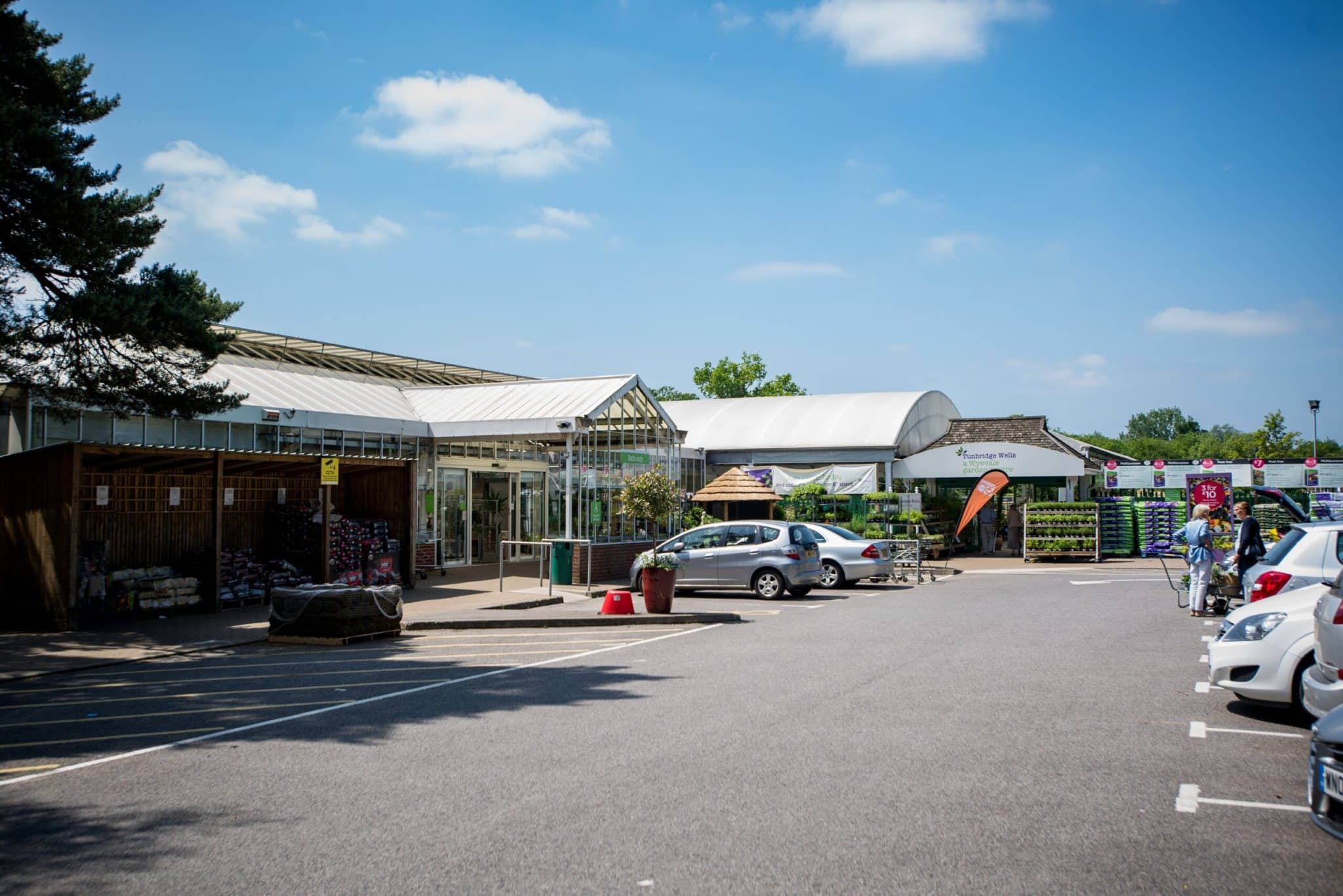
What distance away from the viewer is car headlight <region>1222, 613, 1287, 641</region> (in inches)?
325

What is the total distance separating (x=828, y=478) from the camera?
33.2 metres

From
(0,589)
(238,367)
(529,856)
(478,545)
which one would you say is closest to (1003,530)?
(478,545)

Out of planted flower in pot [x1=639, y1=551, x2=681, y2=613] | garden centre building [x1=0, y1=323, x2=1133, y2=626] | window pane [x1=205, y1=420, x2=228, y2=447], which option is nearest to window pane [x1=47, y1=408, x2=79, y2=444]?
garden centre building [x1=0, y1=323, x2=1133, y2=626]

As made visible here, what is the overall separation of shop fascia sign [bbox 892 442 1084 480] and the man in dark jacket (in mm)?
15694

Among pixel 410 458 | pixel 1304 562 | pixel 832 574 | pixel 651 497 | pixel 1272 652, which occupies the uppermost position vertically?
pixel 410 458

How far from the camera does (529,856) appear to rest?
5141mm

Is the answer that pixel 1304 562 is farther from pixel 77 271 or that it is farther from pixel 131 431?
pixel 131 431

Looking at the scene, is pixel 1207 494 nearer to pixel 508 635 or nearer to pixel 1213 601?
pixel 1213 601

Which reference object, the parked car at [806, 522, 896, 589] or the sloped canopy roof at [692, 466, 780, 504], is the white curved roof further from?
the parked car at [806, 522, 896, 589]

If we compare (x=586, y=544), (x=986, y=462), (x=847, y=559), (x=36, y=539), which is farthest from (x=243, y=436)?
(x=986, y=462)

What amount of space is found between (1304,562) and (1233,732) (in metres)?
3.43

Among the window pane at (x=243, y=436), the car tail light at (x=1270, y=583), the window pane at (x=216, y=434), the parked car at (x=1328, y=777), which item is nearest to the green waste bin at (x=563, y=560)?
the window pane at (x=243, y=436)

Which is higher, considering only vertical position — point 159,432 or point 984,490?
point 159,432

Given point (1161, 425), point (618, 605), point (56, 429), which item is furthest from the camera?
point (1161, 425)
